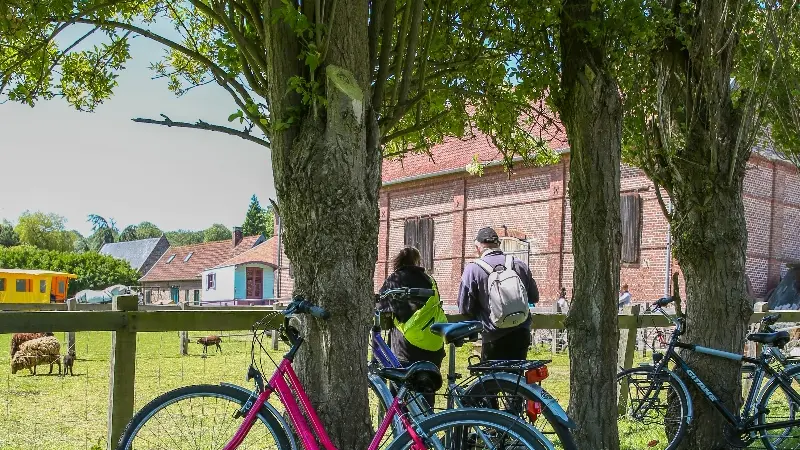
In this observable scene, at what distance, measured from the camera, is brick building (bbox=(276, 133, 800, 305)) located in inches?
962

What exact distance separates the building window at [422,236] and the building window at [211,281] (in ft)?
130

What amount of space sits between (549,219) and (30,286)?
4152 centimetres

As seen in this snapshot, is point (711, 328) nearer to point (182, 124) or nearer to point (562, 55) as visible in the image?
point (562, 55)

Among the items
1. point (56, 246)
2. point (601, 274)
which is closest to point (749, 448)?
point (601, 274)

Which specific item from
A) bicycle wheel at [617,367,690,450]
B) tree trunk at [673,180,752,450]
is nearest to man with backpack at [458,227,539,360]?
bicycle wheel at [617,367,690,450]

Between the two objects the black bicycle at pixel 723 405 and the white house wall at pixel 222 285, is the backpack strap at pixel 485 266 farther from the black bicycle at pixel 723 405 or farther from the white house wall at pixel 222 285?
the white house wall at pixel 222 285

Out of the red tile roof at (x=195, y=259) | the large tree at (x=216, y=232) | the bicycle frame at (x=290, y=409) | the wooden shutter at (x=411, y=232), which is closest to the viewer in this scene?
the bicycle frame at (x=290, y=409)

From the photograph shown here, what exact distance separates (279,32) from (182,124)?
0.83 metres

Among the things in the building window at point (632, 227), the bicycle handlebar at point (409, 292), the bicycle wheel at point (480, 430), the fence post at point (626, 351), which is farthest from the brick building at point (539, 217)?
the bicycle wheel at point (480, 430)

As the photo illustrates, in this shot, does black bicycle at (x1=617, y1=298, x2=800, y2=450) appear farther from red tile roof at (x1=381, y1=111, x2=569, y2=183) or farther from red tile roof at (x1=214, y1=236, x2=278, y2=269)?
red tile roof at (x1=214, y1=236, x2=278, y2=269)

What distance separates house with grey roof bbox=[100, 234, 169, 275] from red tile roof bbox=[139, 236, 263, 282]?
18767 millimetres

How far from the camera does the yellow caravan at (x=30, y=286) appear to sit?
53781 mm

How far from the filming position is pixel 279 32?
4219mm

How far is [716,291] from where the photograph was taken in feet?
22.7
